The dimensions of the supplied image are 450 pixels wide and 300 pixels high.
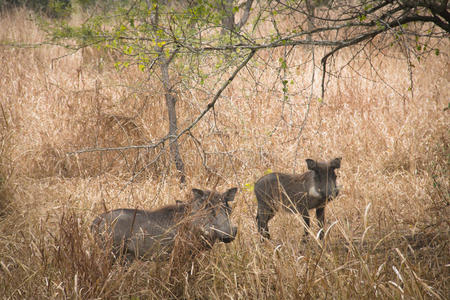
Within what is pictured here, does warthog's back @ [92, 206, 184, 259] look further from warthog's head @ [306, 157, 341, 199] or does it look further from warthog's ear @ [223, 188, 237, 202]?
warthog's head @ [306, 157, 341, 199]

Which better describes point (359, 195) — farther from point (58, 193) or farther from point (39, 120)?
point (39, 120)

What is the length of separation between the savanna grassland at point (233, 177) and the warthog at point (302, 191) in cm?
13

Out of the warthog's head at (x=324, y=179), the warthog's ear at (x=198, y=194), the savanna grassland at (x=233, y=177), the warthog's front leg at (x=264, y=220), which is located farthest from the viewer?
the warthog's front leg at (x=264, y=220)

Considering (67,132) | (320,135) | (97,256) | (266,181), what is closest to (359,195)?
(266,181)

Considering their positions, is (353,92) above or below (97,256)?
above

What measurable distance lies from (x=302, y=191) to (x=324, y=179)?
0.92ft

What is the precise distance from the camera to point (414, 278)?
108 inches

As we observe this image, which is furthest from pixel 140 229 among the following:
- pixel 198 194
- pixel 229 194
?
pixel 229 194

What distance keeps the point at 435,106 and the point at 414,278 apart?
480 cm

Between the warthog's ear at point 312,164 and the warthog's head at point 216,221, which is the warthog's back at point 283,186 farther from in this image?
the warthog's head at point 216,221

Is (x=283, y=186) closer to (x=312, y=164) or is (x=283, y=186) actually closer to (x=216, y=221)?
(x=312, y=164)

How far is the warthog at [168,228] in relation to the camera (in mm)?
3294

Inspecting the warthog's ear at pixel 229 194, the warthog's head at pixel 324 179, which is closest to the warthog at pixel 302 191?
the warthog's head at pixel 324 179

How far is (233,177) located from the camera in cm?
588
